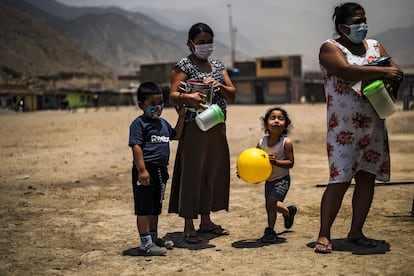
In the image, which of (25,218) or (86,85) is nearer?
(25,218)

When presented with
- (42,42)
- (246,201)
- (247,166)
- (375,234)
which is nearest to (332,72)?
(247,166)

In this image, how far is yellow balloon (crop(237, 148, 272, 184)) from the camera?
14.0 feet

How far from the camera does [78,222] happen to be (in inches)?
215

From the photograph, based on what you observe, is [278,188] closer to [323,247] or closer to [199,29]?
[323,247]

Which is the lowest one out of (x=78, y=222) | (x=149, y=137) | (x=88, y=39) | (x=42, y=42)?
(x=78, y=222)

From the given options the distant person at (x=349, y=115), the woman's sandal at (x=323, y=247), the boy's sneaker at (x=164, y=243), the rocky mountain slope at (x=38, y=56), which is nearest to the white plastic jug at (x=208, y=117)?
the distant person at (x=349, y=115)

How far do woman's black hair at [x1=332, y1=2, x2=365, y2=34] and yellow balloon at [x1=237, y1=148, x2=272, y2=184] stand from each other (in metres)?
1.24

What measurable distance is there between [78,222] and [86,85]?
8703 centimetres

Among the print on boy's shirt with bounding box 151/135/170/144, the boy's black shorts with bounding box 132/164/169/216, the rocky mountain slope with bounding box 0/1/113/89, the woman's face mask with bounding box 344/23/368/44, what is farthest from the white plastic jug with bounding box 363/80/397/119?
the rocky mountain slope with bounding box 0/1/113/89

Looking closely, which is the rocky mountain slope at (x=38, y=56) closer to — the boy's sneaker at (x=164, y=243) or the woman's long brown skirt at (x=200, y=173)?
the woman's long brown skirt at (x=200, y=173)

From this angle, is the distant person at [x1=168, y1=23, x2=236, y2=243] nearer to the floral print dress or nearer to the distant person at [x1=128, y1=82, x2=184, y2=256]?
the distant person at [x1=128, y1=82, x2=184, y2=256]

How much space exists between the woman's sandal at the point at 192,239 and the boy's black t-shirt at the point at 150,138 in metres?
0.77

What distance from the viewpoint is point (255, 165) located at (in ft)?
14.0

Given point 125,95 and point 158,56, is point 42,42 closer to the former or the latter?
point 125,95
